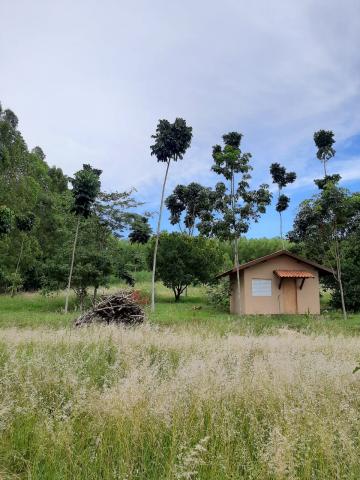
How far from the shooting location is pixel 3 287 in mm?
37094

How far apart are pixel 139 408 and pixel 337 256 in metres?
23.1

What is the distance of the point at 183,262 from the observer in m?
35.2

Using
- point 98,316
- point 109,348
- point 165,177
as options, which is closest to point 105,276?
point 165,177

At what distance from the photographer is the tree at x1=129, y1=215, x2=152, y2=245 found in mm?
29341

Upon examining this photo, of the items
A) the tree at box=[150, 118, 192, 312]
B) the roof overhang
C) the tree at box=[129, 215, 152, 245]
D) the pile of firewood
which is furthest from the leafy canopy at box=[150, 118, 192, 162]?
the pile of firewood

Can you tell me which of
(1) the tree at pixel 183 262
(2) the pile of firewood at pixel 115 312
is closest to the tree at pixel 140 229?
(1) the tree at pixel 183 262

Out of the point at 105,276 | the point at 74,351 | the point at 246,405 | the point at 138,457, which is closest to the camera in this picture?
the point at 138,457

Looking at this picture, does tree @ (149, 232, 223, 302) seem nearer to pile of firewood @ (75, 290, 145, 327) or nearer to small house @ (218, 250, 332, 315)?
small house @ (218, 250, 332, 315)

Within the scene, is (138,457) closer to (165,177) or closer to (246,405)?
(246,405)

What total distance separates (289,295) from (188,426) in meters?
25.2

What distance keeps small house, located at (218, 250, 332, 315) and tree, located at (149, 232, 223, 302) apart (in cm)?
813

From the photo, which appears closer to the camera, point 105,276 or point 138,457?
point 138,457

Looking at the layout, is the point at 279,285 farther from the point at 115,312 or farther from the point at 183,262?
the point at 115,312

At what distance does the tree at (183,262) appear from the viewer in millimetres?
34719
